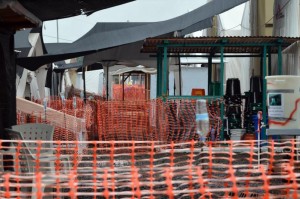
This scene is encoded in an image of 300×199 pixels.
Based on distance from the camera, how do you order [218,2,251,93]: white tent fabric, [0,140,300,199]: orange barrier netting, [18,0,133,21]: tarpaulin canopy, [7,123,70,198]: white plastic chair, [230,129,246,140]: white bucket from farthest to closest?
1. [218,2,251,93]: white tent fabric
2. [230,129,246,140]: white bucket
3. [18,0,133,21]: tarpaulin canopy
4. [7,123,70,198]: white plastic chair
5. [0,140,300,199]: orange barrier netting

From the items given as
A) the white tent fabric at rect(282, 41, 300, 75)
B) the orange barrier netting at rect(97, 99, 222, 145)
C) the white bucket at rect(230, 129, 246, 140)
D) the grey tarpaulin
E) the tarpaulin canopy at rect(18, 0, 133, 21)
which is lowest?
the white bucket at rect(230, 129, 246, 140)

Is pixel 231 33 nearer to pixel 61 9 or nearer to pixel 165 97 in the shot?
pixel 165 97

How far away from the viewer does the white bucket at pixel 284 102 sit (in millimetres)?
7273

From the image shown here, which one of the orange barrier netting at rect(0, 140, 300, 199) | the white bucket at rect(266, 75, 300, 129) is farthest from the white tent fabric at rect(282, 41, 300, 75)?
the orange barrier netting at rect(0, 140, 300, 199)

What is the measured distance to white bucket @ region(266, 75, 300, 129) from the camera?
7273 mm

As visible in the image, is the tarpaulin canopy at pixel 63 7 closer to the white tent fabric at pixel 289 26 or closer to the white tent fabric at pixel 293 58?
the white tent fabric at pixel 289 26

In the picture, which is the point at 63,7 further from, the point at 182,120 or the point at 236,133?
the point at 236,133

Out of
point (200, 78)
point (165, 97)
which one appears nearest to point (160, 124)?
point (165, 97)

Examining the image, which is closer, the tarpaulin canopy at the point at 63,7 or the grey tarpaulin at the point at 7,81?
the grey tarpaulin at the point at 7,81

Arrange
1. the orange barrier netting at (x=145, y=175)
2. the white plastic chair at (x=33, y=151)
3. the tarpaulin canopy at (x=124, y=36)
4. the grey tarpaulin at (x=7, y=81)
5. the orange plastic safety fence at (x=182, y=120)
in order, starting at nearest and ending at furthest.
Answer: the orange barrier netting at (x=145, y=175) < the white plastic chair at (x=33, y=151) < the grey tarpaulin at (x=7, y=81) < the orange plastic safety fence at (x=182, y=120) < the tarpaulin canopy at (x=124, y=36)

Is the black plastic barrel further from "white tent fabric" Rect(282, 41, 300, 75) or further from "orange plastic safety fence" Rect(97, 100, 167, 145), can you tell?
"orange plastic safety fence" Rect(97, 100, 167, 145)

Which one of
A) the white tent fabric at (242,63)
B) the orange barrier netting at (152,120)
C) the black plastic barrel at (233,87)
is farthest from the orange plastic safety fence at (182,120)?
the white tent fabric at (242,63)

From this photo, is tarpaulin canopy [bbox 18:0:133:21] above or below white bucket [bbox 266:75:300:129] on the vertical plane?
above

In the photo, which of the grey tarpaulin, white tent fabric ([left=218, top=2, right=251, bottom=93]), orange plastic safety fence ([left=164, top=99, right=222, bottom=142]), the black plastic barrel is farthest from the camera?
white tent fabric ([left=218, top=2, right=251, bottom=93])
